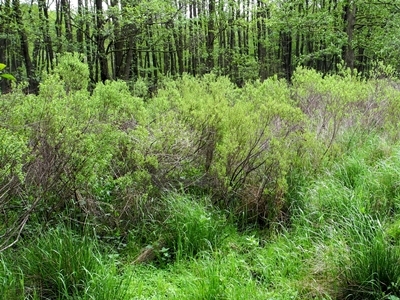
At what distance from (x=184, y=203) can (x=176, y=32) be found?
980 cm

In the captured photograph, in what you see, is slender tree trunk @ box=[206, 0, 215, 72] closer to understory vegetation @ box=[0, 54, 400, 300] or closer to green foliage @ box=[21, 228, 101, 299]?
understory vegetation @ box=[0, 54, 400, 300]

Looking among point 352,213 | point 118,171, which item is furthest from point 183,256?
point 352,213

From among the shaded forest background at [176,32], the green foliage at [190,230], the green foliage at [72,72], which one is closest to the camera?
the green foliage at [190,230]

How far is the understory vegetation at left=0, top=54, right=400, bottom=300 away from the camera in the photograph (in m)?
2.65

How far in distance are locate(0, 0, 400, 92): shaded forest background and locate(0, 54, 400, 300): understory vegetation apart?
66.6 inches

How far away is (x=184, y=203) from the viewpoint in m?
3.87

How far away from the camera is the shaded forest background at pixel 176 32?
899 centimetres

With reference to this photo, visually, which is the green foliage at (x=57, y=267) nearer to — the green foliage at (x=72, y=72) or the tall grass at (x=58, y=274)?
the tall grass at (x=58, y=274)

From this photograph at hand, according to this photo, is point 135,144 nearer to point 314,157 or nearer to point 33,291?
point 33,291

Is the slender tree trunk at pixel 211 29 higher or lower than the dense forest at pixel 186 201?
higher

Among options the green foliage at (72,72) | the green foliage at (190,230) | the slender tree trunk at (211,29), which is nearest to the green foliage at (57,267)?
the green foliage at (190,230)

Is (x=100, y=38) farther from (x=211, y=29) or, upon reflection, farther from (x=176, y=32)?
(x=211, y=29)

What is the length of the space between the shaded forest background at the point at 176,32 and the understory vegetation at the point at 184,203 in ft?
5.55

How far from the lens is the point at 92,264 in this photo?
282 centimetres
